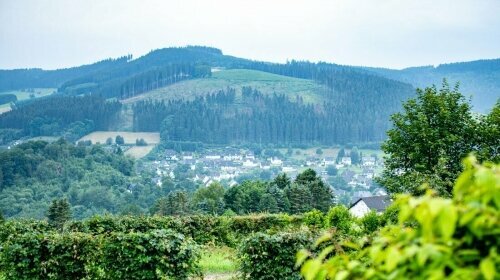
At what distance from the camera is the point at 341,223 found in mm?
29312

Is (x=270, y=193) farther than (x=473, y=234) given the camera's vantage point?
Yes

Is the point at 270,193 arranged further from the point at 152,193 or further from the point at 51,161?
the point at 51,161

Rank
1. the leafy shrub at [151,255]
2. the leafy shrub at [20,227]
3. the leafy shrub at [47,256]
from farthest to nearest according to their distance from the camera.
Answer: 1. the leafy shrub at [20,227]
2. the leafy shrub at [47,256]
3. the leafy shrub at [151,255]

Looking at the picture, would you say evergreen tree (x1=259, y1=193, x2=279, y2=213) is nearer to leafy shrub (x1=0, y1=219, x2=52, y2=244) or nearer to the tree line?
the tree line

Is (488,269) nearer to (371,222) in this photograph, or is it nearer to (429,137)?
(371,222)

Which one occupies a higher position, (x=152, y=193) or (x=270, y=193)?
(x=270, y=193)

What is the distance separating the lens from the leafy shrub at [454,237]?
2.94 metres

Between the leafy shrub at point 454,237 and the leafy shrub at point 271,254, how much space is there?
36.3ft

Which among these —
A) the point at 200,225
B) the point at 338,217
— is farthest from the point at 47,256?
the point at 338,217

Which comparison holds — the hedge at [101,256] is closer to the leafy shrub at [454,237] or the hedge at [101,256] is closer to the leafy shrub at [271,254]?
the leafy shrub at [271,254]

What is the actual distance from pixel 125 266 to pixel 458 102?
29836mm

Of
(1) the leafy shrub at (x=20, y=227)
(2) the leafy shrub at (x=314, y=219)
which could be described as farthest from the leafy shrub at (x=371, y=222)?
(1) the leafy shrub at (x=20, y=227)

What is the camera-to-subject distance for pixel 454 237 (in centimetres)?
323

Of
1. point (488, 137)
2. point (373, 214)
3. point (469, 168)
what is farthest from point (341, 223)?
point (469, 168)
